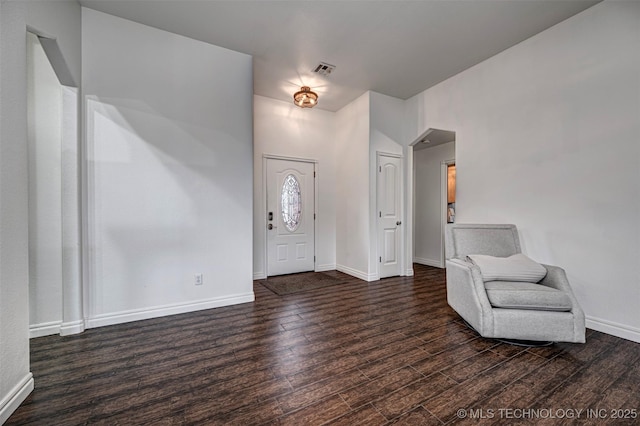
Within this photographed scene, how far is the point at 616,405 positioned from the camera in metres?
1.55

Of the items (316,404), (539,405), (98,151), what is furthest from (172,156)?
(539,405)

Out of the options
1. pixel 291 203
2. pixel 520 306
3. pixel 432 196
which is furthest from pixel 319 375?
pixel 432 196

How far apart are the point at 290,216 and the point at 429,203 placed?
10.1ft

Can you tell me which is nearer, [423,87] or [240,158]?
[240,158]

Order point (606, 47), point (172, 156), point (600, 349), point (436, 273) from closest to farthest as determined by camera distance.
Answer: point (600, 349)
point (606, 47)
point (172, 156)
point (436, 273)

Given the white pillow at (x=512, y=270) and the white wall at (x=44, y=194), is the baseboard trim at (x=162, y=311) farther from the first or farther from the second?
the white pillow at (x=512, y=270)

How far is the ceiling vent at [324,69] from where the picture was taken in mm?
3557

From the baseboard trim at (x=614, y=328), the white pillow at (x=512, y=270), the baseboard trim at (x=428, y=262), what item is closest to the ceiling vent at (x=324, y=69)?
the white pillow at (x=512, y=270)

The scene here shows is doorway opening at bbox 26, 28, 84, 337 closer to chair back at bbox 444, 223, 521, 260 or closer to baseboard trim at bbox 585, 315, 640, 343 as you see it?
chair back at bbox 444, 223, 521, 260

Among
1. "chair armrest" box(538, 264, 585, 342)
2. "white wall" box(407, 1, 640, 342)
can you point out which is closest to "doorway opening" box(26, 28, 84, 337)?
"chair armrest" box(538, 264, 585, 342)

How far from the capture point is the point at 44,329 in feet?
7.99

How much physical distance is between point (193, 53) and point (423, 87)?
3.34 m

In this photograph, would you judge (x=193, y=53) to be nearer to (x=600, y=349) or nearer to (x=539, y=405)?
(x=539, y=405)

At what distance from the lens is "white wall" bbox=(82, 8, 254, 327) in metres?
2.64
